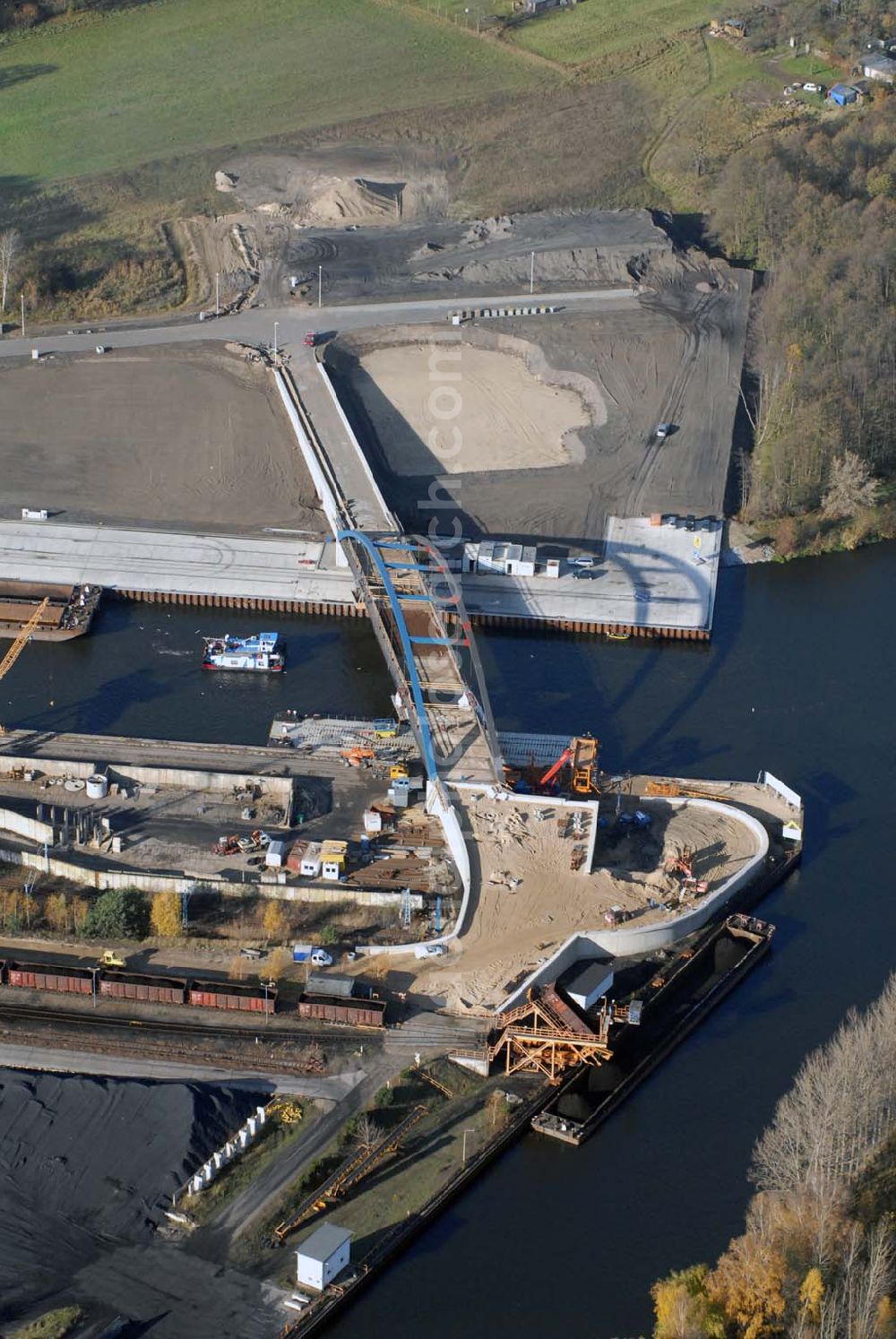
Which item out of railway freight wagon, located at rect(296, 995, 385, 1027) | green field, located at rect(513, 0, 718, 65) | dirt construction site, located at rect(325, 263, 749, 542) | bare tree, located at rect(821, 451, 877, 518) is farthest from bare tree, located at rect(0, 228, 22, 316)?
railway freight wagon, located at rect(296, 995, 385, 1027)

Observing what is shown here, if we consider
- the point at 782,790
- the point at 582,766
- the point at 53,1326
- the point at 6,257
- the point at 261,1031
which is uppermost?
the point at 6,257

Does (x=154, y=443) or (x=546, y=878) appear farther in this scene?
(x=154, y=443)

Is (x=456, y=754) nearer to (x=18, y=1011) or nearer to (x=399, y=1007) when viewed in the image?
(x=399, y=1007)

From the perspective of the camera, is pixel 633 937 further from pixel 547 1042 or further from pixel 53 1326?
pixel 53 1326

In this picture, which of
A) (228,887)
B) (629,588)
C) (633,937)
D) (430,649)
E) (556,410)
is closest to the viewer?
(633,937)

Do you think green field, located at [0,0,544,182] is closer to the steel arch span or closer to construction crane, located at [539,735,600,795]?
the steel arch span

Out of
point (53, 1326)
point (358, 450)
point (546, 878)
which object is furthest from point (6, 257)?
point (53, 1326)

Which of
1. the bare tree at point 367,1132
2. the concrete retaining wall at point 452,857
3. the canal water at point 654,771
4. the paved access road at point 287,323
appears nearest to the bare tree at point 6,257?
the paved access road at point 287,323
